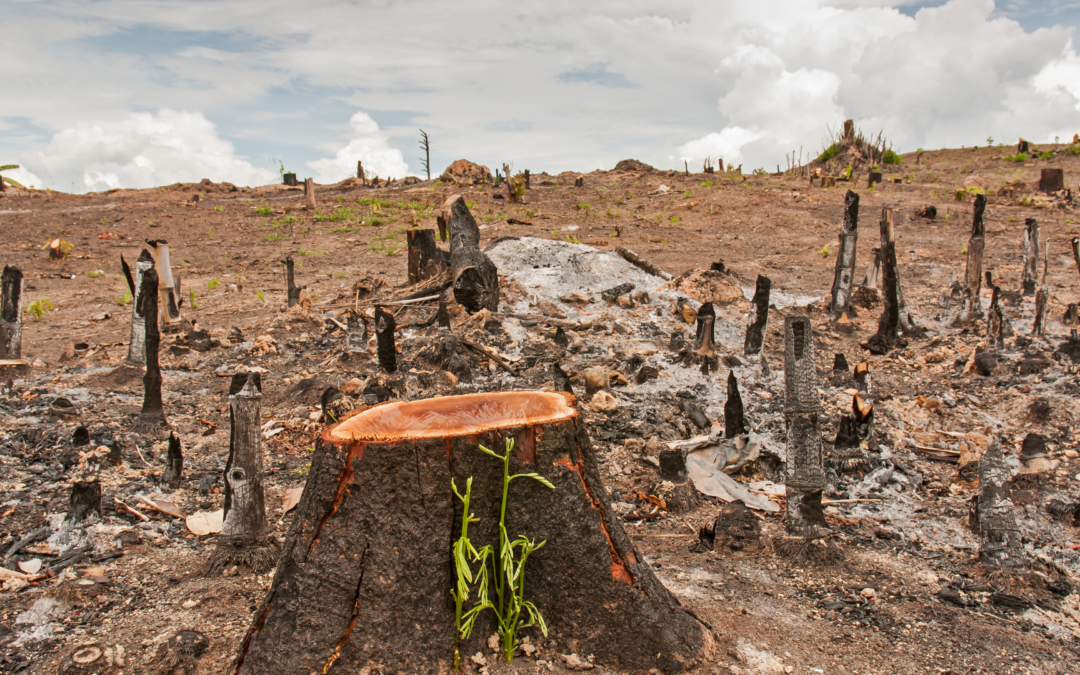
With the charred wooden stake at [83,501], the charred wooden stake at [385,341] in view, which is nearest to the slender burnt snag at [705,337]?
the charred wooden stake at [385,341]

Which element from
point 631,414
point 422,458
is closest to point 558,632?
point 422,458

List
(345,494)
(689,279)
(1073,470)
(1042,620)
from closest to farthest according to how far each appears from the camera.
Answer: (345,494) → (1042,620) → (1073,470) → (689,279)

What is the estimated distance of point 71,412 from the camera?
541cm

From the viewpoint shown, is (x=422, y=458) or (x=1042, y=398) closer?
(x=422, y=458)

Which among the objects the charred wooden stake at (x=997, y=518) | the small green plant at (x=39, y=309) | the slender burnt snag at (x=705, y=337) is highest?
the small green plant at (x=39, y=309)

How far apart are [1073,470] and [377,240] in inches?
518

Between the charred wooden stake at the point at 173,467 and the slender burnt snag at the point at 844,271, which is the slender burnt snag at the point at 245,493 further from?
the slender burnt snag at the point at 844,271

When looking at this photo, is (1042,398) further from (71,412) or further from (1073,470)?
(71,412)

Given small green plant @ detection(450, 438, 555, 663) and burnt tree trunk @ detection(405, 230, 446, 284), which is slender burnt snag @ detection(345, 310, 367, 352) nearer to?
burnt tree trunk @ detection(405, 230, 446, 284)

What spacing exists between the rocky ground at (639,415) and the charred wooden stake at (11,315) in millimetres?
350

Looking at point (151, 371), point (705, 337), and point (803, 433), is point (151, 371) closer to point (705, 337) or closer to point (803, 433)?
point (803, 433)

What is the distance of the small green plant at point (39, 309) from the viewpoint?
941cm

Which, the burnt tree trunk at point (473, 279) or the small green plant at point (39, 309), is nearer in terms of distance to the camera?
the burnt tree trunk at point (473, 279)

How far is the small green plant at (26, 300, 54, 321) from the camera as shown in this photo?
30.9 feet
